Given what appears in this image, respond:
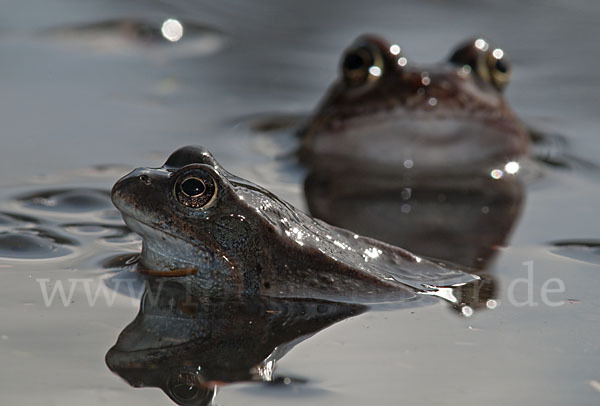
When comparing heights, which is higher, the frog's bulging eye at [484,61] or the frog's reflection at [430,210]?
the frog's bulging eye at [484,61]

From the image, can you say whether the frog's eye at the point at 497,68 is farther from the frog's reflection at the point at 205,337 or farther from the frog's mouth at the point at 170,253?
the frog's mouth at the point at 170,253

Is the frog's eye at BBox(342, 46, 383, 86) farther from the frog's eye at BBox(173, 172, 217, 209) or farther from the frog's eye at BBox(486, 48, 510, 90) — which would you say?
the frog's eye at BBox(173, 172, 217, 209)

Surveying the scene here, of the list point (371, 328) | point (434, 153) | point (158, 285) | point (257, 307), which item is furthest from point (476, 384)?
point (434, 153)

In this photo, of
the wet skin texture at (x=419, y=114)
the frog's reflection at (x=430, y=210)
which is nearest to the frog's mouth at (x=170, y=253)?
the frog's reflection at (x=430, y=210)

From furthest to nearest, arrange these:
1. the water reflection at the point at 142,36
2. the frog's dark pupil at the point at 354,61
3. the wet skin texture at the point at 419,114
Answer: the water reflection at the point at 142,36, the frog's dark pupil at the point at 354,61, the wet skin texture at the point at 419,114

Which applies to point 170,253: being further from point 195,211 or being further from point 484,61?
point 484,61

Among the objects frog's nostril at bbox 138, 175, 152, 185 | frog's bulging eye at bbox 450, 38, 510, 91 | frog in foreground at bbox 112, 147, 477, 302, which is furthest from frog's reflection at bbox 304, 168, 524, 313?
frog's nostril at bbox 138, 175, 152, 185
